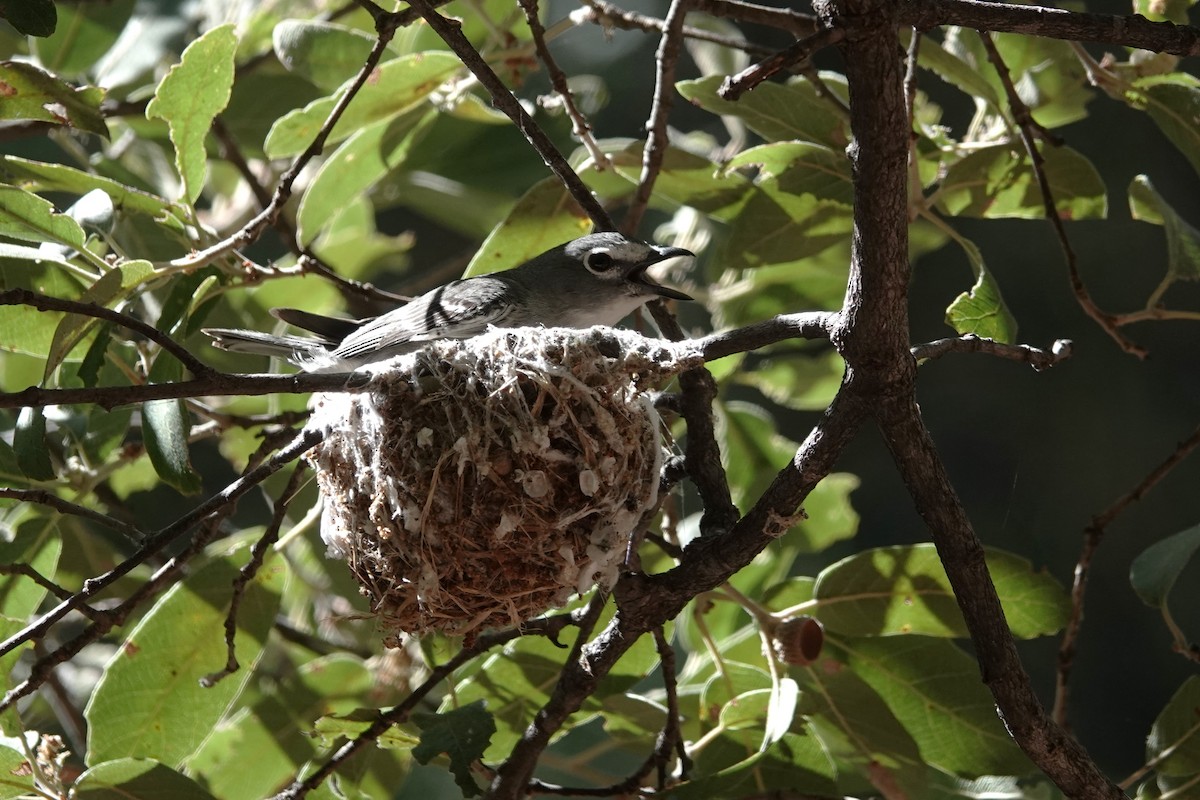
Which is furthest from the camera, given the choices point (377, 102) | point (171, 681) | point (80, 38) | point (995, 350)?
point (80, 38)

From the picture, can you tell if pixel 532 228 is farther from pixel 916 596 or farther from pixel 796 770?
pixel 796 770

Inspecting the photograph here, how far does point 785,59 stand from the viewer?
140 centimetres

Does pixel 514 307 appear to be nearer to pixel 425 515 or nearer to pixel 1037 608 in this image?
pixel 425 515

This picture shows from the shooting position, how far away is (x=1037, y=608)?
7.45 ft

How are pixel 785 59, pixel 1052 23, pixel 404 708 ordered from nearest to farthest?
pixel 785 59, pixel 1052 23, pixel 404 708

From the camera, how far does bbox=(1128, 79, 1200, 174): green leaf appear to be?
2.24 m

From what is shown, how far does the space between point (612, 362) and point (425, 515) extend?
43 cm

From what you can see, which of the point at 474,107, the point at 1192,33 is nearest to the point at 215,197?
the point at 474,107

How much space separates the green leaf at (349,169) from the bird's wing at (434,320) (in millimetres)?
271

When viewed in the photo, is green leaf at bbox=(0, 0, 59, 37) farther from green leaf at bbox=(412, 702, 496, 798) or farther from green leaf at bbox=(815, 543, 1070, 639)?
green leaf at bbox=(815, 543, 1070, 639)

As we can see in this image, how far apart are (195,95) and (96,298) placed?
0.51 m

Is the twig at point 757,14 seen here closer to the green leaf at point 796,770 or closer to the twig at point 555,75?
the twig at point 555,75

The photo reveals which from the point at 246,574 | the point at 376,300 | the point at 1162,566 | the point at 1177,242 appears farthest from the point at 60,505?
the point at 1177,242

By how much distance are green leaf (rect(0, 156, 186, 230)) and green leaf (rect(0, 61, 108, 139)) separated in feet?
0.31
